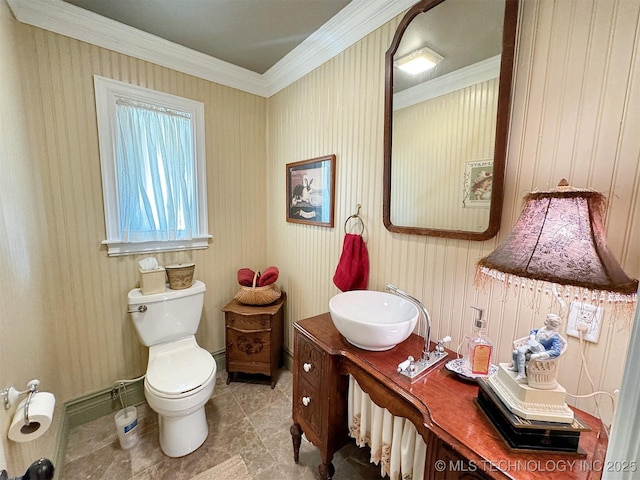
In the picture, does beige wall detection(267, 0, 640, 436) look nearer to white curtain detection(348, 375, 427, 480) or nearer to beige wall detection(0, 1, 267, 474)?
white curtain detection(348, 375, 427, 480)

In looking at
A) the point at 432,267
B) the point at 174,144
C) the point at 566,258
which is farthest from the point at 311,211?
Answer: the point at 566,258

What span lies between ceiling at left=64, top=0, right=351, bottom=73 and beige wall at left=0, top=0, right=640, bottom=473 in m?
0.23

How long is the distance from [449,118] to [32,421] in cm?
193

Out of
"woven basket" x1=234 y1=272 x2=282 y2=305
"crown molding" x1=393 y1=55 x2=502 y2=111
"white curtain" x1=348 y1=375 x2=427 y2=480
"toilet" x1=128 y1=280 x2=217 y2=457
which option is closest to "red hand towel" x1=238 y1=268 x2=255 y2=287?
"woven basket" x1=234 y1=272 x2=282 y2=305

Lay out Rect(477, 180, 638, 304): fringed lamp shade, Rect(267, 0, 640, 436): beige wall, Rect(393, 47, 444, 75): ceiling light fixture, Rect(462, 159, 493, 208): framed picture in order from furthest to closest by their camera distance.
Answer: Rect(393, 47, 444, 75): ceiling light fixture
Rect(462, 159, 493, 208): framed picture
Rect(267, 0, 640, 436): beige wall
Rect(477, 180, 638, 304): fringed lamp shade

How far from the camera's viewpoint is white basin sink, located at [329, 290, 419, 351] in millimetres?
1065

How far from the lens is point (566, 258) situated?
69 cm

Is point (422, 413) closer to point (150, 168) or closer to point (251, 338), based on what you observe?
point (251, 338)

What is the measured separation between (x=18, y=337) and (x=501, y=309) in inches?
75.1

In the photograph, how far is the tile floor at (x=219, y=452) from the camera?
4.73ft

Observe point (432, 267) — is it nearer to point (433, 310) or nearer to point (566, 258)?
point (433, 310)

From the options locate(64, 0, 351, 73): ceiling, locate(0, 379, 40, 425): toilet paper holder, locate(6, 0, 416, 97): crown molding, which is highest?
locate(64, 0, 351, 73): ceiling

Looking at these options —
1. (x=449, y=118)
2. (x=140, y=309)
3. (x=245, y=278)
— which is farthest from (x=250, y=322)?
(x=449, y=118)

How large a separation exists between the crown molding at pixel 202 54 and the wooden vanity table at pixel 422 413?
1634 millimetres
